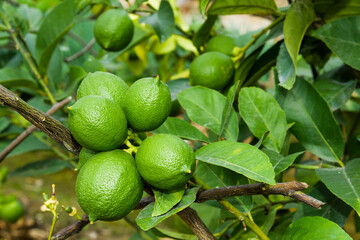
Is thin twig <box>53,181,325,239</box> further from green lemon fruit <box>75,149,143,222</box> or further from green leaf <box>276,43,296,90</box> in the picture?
green leaf <box>276,43,296,90</box>

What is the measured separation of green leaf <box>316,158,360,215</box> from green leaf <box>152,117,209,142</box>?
23 cm

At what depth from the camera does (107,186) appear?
0.51 meters

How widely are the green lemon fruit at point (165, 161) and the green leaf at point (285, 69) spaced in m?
0.28

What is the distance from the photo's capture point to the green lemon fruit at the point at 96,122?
0.52 metres

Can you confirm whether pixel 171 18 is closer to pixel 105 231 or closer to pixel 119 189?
pixel 119 189

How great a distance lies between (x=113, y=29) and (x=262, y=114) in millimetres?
418

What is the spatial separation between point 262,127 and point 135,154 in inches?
11.3

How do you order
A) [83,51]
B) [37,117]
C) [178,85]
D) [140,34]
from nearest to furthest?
[37,117] → [178,85] → [140,34] → [83,51]

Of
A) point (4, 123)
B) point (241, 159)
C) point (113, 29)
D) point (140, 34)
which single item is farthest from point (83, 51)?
point (241, 159)

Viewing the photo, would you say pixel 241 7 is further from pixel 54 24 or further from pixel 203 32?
pixel 54 24

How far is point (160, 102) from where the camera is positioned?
0.57 meters

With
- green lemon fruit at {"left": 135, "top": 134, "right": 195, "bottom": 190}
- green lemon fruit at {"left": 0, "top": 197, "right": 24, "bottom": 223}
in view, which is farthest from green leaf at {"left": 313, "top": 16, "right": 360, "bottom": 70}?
green lemon fruit at {"left": 0, "top": 197, "right": 24, "bottom": 223}

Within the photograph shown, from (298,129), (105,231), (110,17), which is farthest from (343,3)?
(105,231)

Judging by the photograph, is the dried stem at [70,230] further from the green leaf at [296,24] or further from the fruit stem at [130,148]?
the green leaf at [296,24]
